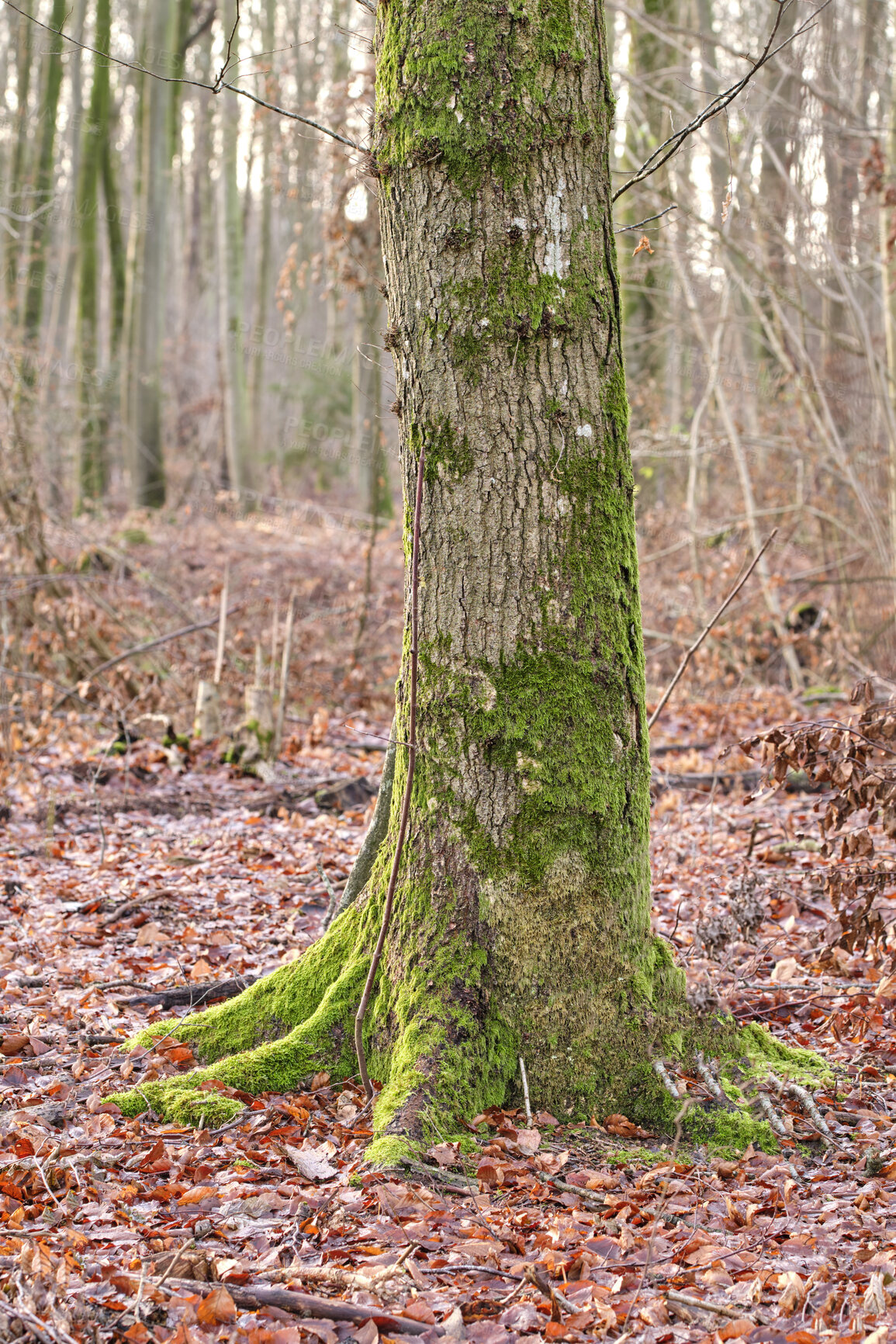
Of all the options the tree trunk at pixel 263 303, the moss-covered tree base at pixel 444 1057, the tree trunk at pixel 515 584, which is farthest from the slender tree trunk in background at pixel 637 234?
the tree trunk at pixel 263 303

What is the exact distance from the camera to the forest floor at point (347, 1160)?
2139 mm

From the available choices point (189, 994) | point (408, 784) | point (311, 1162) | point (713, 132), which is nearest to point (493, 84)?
point (408, 784)

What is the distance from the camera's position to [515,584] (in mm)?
2922

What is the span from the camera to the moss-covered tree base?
2881mm

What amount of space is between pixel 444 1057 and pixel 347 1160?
1.22 ft

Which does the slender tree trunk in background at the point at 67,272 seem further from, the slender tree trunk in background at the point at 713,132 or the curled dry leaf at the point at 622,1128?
the curled dry leaf at the point at 622,1128

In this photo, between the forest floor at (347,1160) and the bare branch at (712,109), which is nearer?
the forest floor at (347,1160)

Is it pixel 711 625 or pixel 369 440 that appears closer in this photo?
pixel 711 625

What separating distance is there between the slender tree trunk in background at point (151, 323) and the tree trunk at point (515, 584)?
14826 millimetres

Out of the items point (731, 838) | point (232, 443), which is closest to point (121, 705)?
point (731, 838)

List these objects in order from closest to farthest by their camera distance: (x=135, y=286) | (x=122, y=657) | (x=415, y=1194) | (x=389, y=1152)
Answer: (x=415, y=1194), (x=389, y=1152), (x=122, y=657), (x=135, y=286)

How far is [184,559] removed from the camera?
1319cm

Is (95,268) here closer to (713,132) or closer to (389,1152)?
(713,132)

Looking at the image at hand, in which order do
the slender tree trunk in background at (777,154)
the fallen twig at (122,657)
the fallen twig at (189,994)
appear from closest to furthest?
the fallen twig at (189,994)
the fallen twig at (122,657)
the slender tree trunk in background at (777,154)
